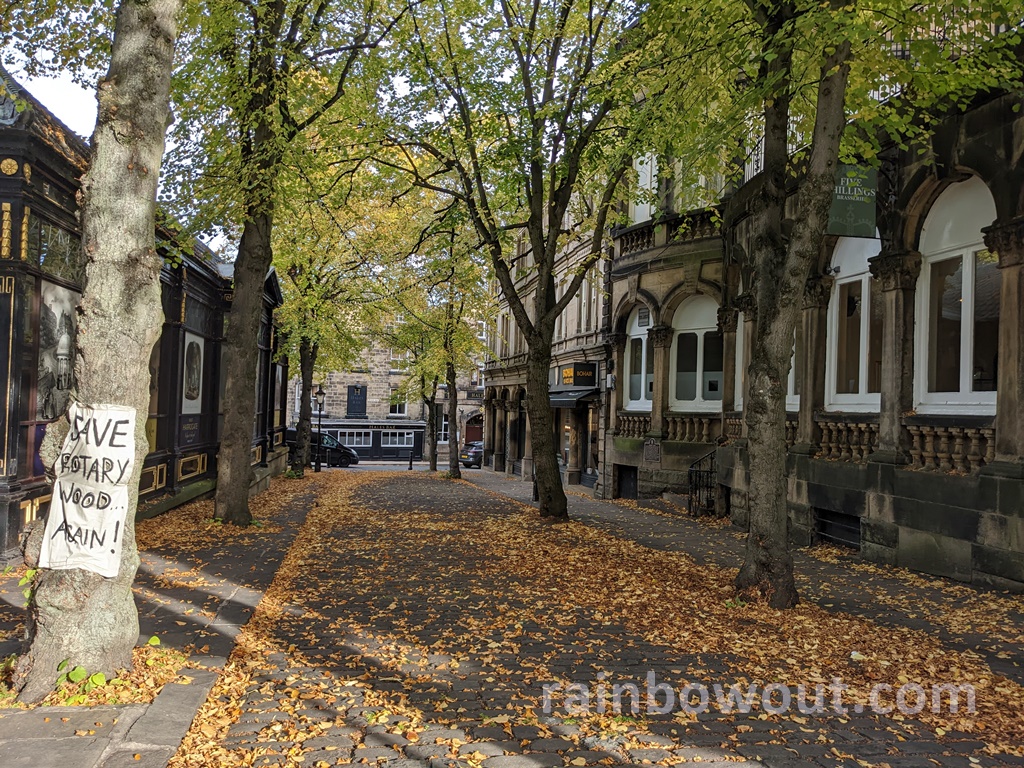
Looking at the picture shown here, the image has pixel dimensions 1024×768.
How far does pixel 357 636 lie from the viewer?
21.9 ft

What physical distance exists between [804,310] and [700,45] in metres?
5.47

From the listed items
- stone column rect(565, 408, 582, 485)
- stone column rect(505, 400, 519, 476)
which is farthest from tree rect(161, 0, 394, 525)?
stone column rect(505, 400, 519, 476)

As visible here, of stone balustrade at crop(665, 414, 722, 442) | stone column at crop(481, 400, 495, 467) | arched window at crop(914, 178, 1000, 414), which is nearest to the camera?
arched window at crop(914, 178, 1000, 414)

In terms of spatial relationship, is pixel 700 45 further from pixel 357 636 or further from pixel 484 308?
pixel 484 308

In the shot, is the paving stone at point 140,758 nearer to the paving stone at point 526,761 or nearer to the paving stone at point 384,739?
the paving stone at point 384,739

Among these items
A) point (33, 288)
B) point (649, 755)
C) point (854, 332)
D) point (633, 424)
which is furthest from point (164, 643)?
point (633, 424)

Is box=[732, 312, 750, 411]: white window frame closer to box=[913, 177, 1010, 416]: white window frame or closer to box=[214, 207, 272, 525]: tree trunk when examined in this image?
box=[913, 177, 1010, 416]: white window frame

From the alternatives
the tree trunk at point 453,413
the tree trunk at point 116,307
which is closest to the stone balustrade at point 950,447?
the tree trunk at point 116,307

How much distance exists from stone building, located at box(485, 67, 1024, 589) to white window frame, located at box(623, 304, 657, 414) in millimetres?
3742

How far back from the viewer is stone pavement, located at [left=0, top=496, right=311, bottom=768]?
4.09 meters

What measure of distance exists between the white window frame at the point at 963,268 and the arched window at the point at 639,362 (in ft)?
32.0

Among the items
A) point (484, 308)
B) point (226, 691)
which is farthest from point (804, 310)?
point (484, 308)

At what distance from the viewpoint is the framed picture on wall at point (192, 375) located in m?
15.6

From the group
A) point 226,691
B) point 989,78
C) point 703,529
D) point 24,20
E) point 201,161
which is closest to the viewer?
point 226,691
